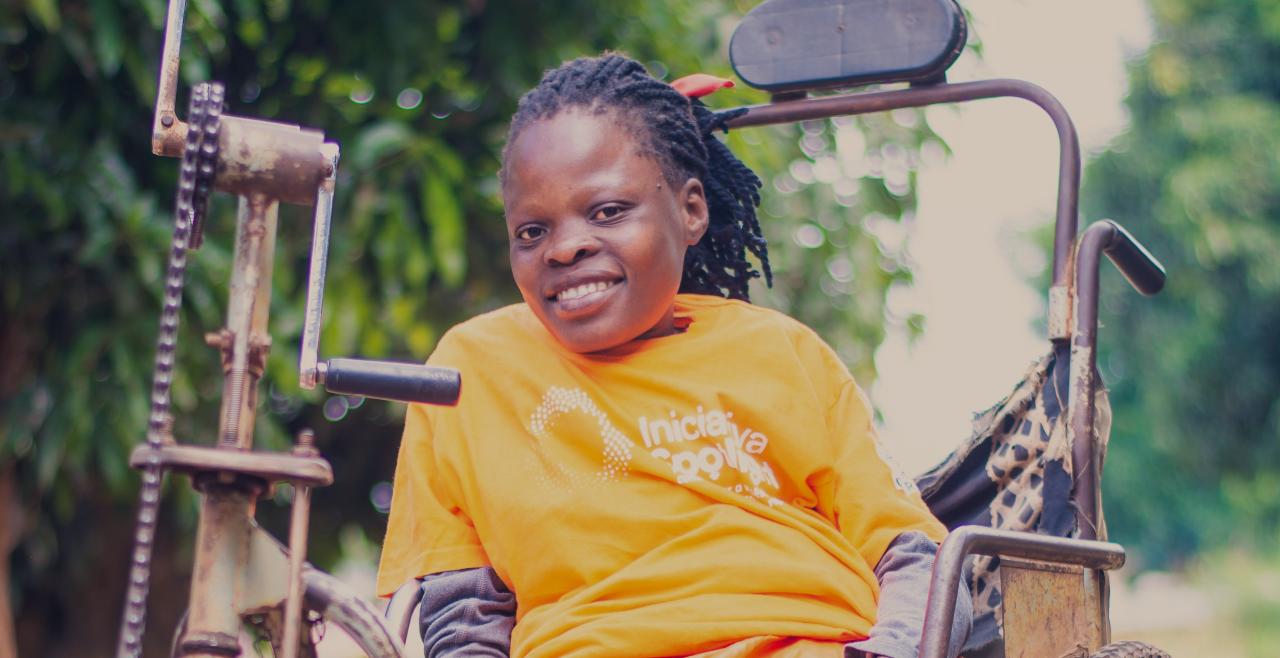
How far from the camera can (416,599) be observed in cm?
204

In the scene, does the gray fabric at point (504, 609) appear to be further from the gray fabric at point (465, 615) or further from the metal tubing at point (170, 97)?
the metal tubing at point (170, 97)

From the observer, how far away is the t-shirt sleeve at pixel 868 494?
6.66 feet

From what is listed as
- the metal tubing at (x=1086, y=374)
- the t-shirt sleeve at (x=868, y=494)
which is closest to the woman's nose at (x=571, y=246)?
the t-shirt sleeve at (x=868, y=494)

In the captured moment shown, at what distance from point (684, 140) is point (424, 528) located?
0.69 metres

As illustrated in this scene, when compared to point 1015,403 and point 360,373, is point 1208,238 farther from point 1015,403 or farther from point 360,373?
point 360,373

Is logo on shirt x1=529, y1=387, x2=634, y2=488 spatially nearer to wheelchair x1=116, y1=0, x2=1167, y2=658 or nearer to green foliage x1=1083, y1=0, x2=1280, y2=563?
Answer: wheelchair x1=116, y1=0, x2=1167, y2=658

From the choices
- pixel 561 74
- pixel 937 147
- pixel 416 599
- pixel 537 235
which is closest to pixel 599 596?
pixel 416 599

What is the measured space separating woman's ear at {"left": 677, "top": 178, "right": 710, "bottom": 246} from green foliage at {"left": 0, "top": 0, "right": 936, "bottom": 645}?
1.73 m

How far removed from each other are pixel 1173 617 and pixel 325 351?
745 inches

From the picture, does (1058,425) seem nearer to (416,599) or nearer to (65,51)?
(416,599)

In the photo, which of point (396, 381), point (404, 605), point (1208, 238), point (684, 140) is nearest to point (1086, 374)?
point (684, 140)

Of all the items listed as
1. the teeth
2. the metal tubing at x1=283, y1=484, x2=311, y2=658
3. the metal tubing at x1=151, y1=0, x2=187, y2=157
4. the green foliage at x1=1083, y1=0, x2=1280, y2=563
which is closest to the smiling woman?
the teeth

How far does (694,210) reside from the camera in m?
2.25

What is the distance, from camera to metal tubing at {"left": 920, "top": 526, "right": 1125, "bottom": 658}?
1.69 metres
